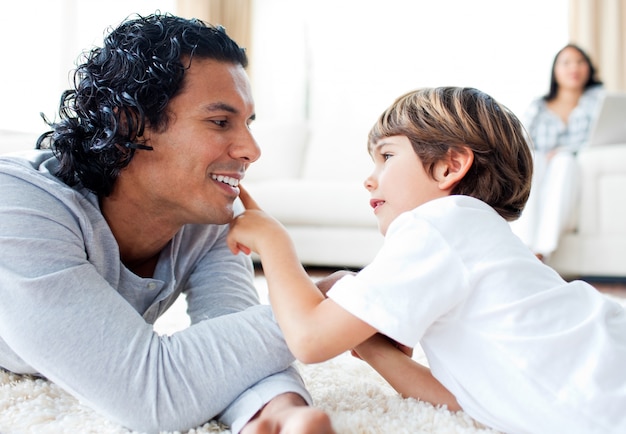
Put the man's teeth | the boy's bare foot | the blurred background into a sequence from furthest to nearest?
the blurred background
the man's teeth
the boy's bare foot

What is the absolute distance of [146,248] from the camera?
1301mm

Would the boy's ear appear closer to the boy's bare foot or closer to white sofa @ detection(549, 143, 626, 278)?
the boy's bare foot

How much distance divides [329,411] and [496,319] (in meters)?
0.34

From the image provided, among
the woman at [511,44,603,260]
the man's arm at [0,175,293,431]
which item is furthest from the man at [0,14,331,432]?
the woman at [511,44,603,260]

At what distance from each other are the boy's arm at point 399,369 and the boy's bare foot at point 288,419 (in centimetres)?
18

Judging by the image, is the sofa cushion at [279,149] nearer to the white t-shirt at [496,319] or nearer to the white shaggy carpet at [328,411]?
the white shaggy carpet at [328,411]

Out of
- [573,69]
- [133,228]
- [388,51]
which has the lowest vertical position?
[133,228]

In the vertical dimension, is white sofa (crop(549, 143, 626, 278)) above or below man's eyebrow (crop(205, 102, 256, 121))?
below

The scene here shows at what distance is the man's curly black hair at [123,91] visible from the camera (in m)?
1.17

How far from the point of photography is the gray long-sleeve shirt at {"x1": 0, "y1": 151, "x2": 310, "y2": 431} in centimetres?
94

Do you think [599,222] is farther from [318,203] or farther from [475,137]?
[475,137]

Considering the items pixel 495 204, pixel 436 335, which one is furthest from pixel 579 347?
pixel 495 204

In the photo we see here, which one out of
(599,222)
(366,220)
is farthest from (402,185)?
(599,222)

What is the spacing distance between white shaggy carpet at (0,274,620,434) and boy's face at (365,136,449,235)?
30 cm
